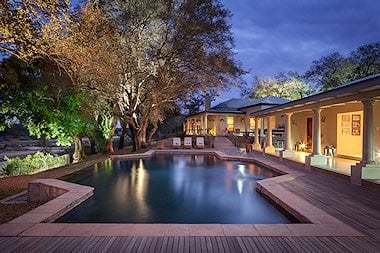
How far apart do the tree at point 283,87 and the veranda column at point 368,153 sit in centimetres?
2859

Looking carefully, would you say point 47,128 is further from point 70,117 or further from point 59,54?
point 59,54

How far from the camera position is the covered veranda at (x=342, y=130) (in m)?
7.93

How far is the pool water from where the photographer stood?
618 cm

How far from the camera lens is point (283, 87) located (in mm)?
35750

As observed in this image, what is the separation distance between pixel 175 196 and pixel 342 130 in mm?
9974

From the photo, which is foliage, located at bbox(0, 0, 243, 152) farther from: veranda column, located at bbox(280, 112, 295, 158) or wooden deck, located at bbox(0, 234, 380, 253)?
wooden deck, located at bbox(0, 234, 380, 253)

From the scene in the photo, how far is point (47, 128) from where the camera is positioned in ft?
51.3

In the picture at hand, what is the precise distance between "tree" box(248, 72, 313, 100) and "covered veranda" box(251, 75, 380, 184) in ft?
62.6

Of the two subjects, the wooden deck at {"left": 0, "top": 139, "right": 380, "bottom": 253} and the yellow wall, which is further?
the yellow wall

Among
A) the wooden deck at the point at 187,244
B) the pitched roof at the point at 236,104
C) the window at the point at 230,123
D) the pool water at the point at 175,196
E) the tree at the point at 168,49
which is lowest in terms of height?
the pool water at the point at 175,196

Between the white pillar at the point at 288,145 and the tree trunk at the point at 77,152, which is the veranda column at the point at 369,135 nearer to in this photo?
the white pillar at the point at 288,145

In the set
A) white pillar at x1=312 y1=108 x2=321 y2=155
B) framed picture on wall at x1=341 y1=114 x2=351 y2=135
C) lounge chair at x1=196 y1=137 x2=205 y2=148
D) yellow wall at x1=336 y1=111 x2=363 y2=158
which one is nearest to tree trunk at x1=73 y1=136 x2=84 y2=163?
lounge chair at x1=196 y1=137 x2=205 y2=148

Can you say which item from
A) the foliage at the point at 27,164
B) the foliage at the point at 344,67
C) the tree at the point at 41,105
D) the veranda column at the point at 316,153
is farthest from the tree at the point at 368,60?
the foliage at the point at 27,164

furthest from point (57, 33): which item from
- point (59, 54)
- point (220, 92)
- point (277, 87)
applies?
point (277, 87)
